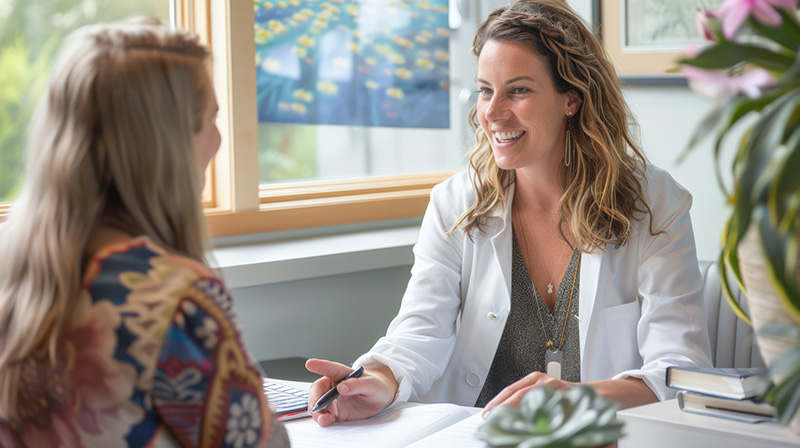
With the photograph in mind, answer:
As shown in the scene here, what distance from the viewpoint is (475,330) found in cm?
188

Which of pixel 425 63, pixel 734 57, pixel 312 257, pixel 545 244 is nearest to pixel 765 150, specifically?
pixel 734 57

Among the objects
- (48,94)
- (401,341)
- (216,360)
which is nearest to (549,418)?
(216,360)

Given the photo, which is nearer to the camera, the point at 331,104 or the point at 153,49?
the point at 153,49

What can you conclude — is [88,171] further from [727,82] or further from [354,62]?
[354,62]

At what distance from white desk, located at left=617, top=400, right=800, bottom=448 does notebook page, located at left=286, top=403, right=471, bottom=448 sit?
384 millimetres

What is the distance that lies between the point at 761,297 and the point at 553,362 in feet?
3.43

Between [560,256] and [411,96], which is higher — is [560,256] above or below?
below

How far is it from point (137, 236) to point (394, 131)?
6.52 feet

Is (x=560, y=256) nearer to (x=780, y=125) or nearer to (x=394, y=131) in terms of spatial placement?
(x=394, y=131)

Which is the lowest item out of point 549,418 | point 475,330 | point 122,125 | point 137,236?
point 475,330

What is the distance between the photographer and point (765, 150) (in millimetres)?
677

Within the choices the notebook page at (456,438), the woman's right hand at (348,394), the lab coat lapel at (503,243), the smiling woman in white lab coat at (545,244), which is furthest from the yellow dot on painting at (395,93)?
the notebook page at (456,438)

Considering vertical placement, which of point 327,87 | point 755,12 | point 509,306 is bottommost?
point 509,306

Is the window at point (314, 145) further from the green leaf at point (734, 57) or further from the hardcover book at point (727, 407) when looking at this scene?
the green leaf at point (734, 57)
